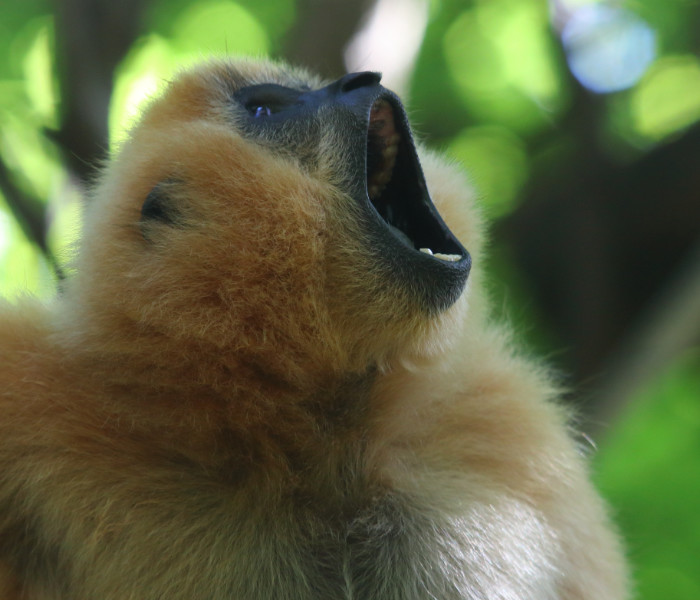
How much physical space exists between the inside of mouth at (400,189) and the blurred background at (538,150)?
623mm

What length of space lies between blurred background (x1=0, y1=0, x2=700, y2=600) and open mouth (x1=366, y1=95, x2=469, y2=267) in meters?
0.62

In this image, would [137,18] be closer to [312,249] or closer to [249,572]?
[312,249]

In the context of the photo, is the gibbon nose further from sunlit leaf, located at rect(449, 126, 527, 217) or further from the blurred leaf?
sunlit leaf, located at rect(449, 126, 527, 217)

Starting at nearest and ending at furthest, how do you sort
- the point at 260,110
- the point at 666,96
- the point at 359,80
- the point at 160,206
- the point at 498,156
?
the point at 160,206 → the point at 359,80 → the point at 260,110 → the point at 666,96 → the point at 498,156

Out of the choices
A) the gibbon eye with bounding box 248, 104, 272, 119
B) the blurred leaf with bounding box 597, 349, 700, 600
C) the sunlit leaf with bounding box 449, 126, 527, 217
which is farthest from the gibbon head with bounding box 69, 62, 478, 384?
the sunlit leaf with bounding box 449, 126, 527, 217

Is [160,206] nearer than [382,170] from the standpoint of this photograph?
Yes

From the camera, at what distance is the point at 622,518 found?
6.07 meters

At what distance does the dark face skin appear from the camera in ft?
9.02

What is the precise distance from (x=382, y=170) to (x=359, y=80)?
13.7 inches

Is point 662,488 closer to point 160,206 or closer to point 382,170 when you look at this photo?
A: point 382,170

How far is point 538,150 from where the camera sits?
697 cm

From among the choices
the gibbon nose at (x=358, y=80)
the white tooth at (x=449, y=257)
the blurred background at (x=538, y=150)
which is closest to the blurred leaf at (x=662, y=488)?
the blurred background at (x=538, y=150)

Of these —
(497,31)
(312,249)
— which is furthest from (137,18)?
(497,31)

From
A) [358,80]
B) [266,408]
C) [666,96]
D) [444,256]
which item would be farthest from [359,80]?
[666,96]
